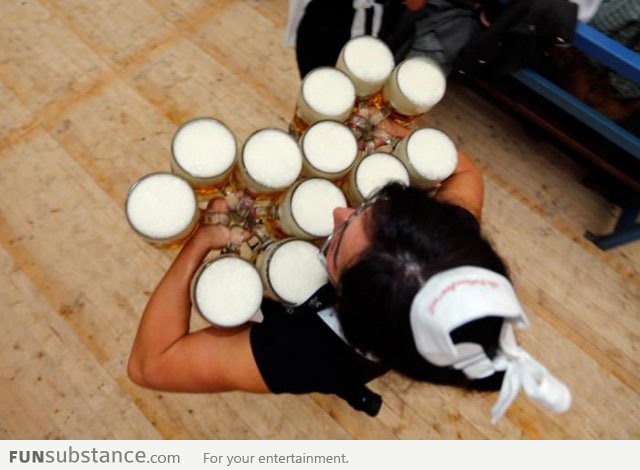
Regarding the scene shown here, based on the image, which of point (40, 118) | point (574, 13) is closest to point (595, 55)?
point (574, 13)

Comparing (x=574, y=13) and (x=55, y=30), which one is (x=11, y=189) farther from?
(x=574, y=13)

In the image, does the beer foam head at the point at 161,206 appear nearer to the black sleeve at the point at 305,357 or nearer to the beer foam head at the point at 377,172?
the black sleeve at the point at 305,357

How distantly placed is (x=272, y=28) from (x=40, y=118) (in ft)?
3.70

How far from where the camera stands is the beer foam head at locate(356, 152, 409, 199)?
1.23 metres

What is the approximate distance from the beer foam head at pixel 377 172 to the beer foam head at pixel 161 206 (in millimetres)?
421

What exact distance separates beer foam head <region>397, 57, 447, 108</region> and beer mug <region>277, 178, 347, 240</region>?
1.12 feet

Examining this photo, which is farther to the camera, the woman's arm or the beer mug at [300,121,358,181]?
the beer mug at [300,121,358,181]

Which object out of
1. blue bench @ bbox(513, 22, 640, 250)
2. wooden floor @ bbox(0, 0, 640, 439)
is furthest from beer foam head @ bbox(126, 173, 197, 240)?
blue bench @ bbox(513, 22, 640, 250)

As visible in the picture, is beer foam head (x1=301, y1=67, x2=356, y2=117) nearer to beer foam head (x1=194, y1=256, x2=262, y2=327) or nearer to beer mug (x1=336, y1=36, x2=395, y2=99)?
beer mug (x1=336, y1=36, x2=395, y2=99)

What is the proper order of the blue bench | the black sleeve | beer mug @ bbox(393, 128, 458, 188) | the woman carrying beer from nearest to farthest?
the woman carrying beer < the black sleeve < beer mug @ bbox(393, 128, 458, 188) < the blue bench

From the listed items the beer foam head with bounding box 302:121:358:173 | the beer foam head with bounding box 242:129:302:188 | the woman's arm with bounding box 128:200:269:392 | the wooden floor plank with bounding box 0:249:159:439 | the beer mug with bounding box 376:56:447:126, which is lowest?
the wooden floor plank with bounding box 0:249:159:439

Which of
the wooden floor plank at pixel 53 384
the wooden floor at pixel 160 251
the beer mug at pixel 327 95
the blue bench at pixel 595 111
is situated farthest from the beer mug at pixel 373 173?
the wooden floor plank at pixel 53 384

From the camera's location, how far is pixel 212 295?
3.58 feet

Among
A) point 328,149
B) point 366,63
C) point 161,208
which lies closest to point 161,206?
point 161,208
